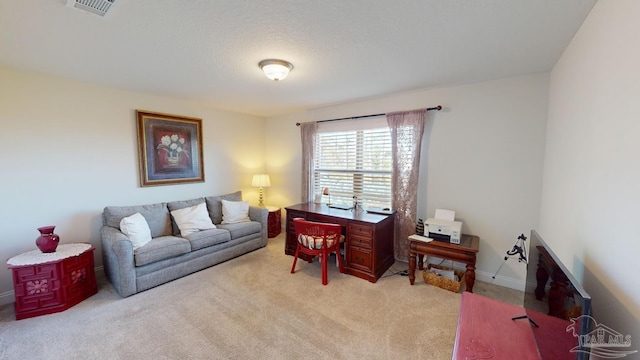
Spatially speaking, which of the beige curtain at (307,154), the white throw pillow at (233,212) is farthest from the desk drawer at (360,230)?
the white throw pillow at (233,212)

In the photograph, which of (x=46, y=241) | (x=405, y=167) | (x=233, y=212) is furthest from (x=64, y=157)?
(x=405, y=167)

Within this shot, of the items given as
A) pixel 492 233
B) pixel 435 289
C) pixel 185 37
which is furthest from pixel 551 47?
pixel 185 37

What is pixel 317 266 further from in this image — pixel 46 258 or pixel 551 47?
pixel 551 47

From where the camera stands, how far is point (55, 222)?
272 cm

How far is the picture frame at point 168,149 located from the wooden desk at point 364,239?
2.05m

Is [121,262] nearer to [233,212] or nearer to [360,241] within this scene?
[233,212]

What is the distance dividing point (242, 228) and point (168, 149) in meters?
1.61

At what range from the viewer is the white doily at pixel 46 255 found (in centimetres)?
221

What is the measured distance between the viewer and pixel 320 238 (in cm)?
291

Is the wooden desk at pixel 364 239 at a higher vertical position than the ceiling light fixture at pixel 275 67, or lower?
lower

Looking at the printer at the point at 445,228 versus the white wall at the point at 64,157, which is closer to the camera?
the white wall at the point at 64,157

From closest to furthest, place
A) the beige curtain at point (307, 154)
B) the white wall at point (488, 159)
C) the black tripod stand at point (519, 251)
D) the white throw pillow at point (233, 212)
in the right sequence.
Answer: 1. the black tripod stand at point (519, 251)
2. the white wall at point (488, 159)
3. the white throw pillow at point (233, 212)
4. the beige curtain at point (307, 154)

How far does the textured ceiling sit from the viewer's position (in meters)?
1.47

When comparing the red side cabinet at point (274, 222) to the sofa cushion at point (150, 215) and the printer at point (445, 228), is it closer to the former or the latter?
the sofa cushion at point (150, 215)
